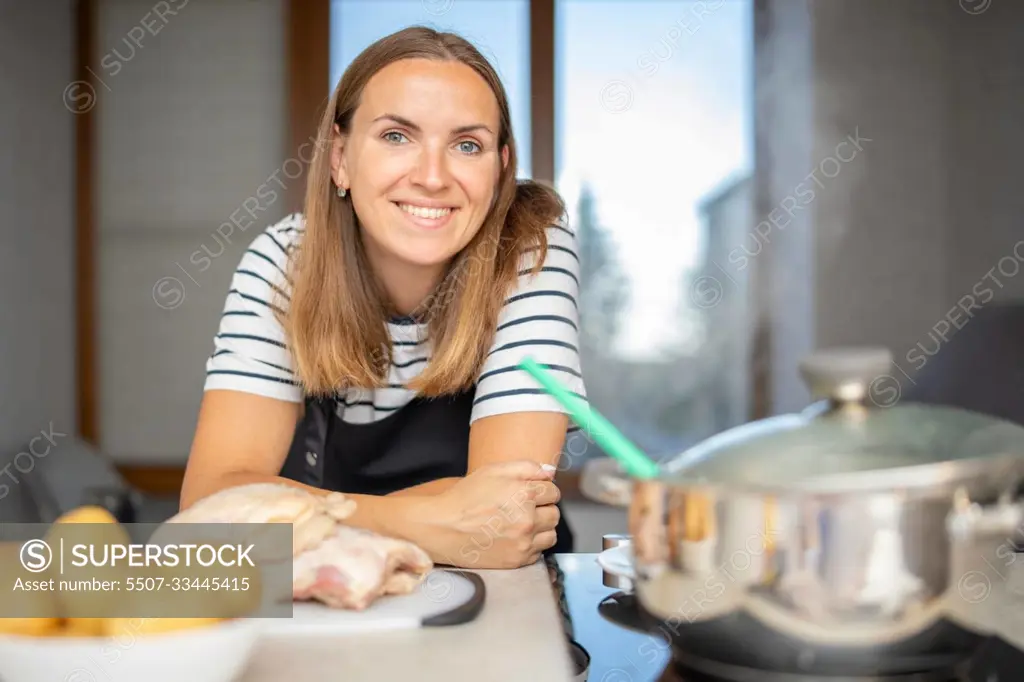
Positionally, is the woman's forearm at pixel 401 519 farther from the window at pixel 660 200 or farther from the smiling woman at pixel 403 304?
the window at pixel 660 200

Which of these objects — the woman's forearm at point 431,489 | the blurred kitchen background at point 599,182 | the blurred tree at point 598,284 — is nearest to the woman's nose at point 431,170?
the woman's forearm at point 431,489

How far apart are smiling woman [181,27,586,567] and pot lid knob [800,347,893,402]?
2.02 feet

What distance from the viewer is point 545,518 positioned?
0.91m

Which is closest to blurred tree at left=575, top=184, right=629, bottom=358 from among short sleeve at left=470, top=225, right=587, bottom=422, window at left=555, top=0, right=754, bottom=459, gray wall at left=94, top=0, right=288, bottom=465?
window at left=555, top=0, right=754, bottom=459

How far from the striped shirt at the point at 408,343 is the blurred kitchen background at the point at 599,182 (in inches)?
65.1

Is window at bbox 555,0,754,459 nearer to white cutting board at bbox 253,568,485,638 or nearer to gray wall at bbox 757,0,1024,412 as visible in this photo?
gray wall at bbox 757,0,1024,412

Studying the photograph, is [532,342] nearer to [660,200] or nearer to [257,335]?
[257,335]

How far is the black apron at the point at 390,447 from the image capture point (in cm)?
130

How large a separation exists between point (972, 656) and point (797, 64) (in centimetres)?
286

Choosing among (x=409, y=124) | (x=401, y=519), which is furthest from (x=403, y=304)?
(x=401, y=519)

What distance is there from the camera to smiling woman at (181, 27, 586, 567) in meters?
1.14

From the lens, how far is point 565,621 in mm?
626

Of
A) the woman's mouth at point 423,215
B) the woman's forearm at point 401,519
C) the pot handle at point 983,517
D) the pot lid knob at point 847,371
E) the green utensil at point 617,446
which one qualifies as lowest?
the woman's forearm at point 401,519

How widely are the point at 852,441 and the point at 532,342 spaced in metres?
0.72
